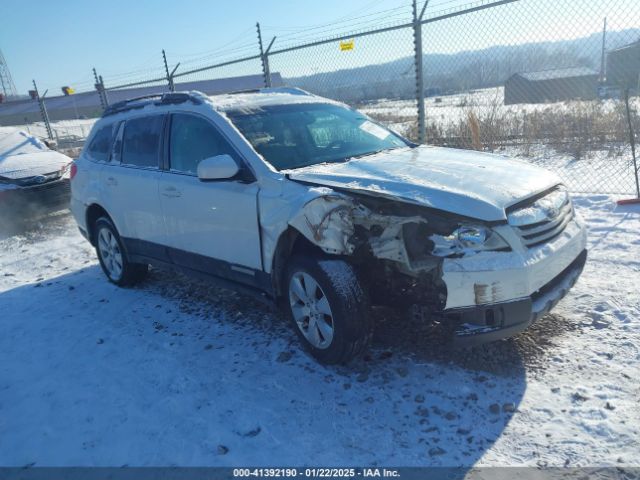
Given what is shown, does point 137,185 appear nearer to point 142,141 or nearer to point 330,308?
point 142,141

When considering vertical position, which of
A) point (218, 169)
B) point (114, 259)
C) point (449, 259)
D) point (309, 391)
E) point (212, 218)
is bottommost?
point (309, 391)

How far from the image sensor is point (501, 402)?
286cm

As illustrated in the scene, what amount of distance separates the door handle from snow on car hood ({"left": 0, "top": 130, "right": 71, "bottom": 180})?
18.3 ft

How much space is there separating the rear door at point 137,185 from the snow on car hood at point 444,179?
1.66 meters

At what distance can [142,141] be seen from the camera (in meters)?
4.71

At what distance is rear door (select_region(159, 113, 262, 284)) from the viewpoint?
12.1 feet

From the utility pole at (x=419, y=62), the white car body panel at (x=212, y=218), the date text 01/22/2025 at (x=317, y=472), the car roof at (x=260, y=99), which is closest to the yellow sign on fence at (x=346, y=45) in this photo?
the utility pole at (x=419, y=62)

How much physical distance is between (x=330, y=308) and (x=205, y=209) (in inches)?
57.4

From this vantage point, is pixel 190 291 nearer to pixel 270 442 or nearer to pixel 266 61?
pixel 270 442

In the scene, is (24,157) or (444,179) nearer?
(444,179)

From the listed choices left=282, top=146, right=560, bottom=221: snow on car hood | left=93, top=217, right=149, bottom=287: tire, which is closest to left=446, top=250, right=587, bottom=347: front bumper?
left=282, top=146, right=560, bottom=221: snow on car hood

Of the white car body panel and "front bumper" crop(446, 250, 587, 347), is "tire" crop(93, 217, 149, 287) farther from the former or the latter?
"front bumper" crop(446, 250, 587, 347)

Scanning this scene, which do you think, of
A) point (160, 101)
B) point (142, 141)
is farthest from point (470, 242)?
point (142, 141)

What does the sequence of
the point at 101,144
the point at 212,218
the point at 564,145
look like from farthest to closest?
the point at 564,145
the point at 101,144
the point at 212,218
